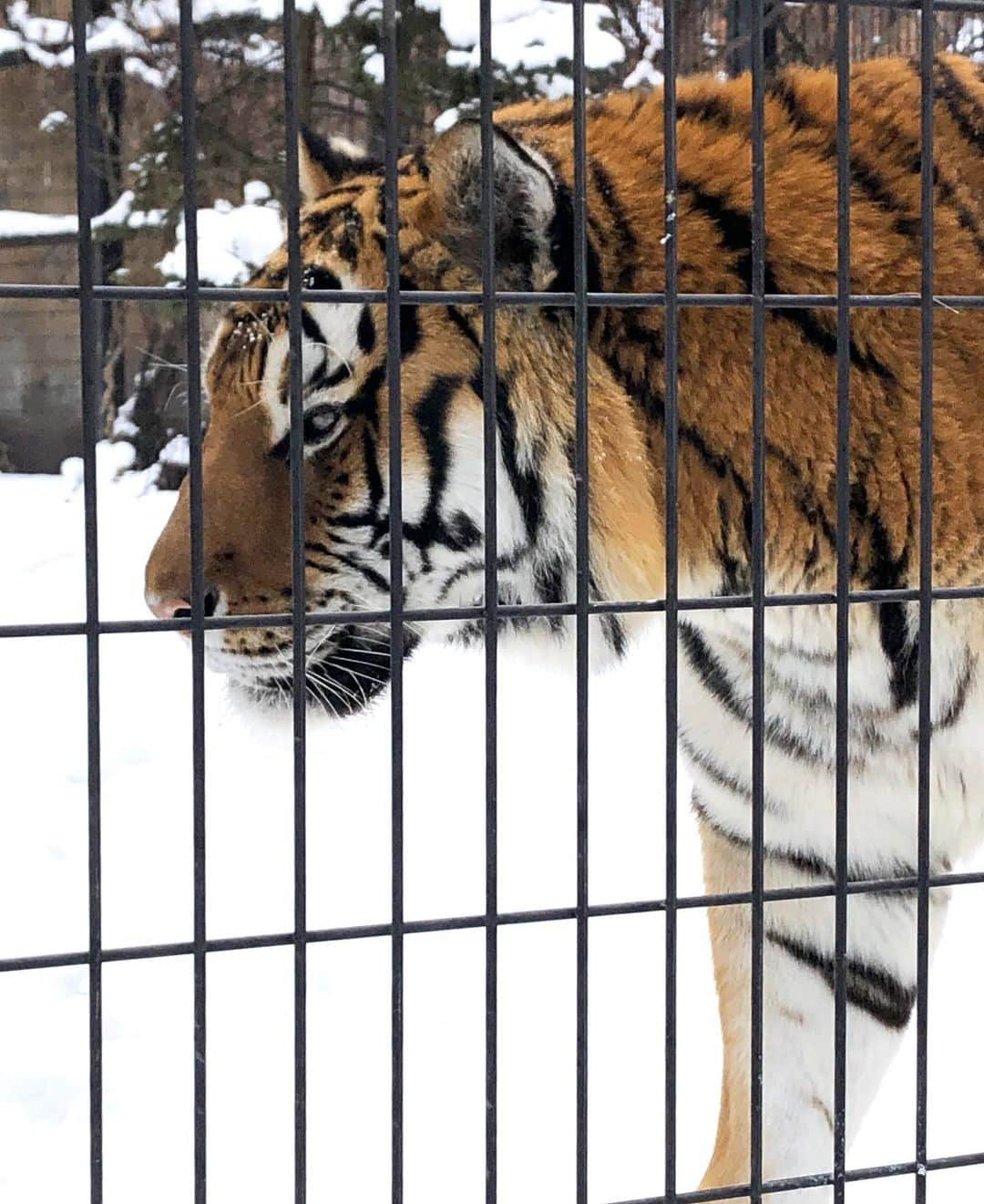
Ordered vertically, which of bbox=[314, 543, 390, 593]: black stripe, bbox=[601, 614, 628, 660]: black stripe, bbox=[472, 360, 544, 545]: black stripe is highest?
bbox=[472, 360, 544, 545]: black stripe

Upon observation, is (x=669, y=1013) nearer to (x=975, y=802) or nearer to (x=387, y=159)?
(x=387, y=159)

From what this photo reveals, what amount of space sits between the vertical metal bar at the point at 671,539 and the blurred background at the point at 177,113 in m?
3.89

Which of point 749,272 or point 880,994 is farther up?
point 749,272

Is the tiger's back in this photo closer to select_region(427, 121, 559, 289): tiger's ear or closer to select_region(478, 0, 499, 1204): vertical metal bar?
select_region(427, 121, 559, 289): tiger's ear

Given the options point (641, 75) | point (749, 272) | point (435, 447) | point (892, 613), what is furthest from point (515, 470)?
point (641, 75)

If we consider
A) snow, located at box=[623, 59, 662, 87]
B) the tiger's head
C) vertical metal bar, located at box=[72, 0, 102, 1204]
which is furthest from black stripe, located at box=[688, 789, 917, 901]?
snow, located at box=[623, 59, 662, 87]

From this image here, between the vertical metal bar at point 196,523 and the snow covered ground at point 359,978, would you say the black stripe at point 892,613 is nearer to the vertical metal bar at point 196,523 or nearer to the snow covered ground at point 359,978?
the snow covered ground at point 359,978

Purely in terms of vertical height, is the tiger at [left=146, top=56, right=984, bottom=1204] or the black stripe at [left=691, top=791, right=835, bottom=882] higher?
the tiger at [left=146, top=56, right=984, bottom=1204]

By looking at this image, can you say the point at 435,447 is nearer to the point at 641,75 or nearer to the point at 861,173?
the point at 861,173

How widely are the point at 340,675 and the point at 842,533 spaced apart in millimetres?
633

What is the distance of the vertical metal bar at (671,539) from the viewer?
39.7 inches

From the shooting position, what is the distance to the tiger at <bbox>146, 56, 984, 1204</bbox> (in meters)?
1.44

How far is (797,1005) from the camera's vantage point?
6.02 feet

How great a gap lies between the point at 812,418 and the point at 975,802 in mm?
528
